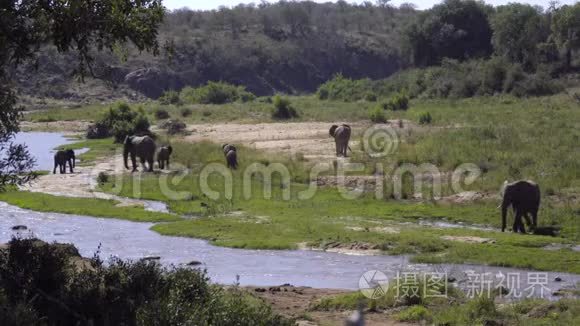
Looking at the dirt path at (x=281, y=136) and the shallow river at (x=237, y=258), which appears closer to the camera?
the shallow river at (x=237, y=258)

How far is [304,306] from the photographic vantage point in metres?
14.2

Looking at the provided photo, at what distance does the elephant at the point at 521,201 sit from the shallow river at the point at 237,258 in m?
3.29

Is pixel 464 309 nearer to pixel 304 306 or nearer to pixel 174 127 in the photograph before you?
pixel 304 306

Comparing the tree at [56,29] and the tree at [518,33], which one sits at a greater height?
the tree at [518,33]

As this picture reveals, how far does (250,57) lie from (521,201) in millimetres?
85653

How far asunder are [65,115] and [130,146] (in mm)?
32081

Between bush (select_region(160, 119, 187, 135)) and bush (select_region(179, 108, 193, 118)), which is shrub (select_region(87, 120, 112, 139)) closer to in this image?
bush (select_region(160, 119, 187, 135))

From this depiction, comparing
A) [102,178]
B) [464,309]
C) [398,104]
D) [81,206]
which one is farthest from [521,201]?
[398,104]

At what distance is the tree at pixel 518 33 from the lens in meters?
68.5

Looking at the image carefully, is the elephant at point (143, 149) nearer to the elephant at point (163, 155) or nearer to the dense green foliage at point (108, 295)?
the elephant at point (163, 155)

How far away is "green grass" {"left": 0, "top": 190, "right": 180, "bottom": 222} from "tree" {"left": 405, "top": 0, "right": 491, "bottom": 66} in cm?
5406

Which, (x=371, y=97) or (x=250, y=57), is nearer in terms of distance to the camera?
(x=371, y=97)

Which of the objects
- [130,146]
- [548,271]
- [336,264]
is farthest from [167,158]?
[548,271]

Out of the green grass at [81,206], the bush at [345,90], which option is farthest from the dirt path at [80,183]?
the bush at [345,90]
